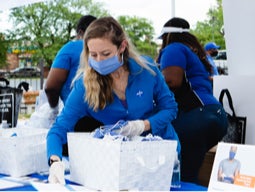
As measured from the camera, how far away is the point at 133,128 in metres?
1.54

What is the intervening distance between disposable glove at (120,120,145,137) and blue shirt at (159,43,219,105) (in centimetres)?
70

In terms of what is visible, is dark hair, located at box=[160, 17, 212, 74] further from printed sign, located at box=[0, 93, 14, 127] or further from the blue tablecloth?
the blue tablecloth

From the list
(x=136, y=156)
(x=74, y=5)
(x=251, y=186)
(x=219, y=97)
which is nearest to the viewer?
(x=251, y=186)

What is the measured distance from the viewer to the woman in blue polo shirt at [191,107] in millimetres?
2152

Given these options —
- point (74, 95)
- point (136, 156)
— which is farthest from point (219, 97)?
point (136, 156)

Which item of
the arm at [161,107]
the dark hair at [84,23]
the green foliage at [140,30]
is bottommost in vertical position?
the arm at [161,107]

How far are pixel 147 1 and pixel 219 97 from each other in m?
5.40

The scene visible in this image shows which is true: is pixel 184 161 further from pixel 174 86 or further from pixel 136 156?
pixel 136 156

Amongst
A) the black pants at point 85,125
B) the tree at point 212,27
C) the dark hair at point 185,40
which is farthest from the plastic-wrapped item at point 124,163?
the tree at point 212,27

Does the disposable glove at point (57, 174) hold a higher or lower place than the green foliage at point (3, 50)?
lower

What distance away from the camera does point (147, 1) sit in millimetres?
7957

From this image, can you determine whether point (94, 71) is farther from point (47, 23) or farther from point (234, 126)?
point (47, 23)

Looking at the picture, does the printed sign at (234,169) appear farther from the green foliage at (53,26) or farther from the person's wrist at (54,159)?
the green foliage at (53,26)

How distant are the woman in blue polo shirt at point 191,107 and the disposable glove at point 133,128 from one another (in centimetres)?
63
